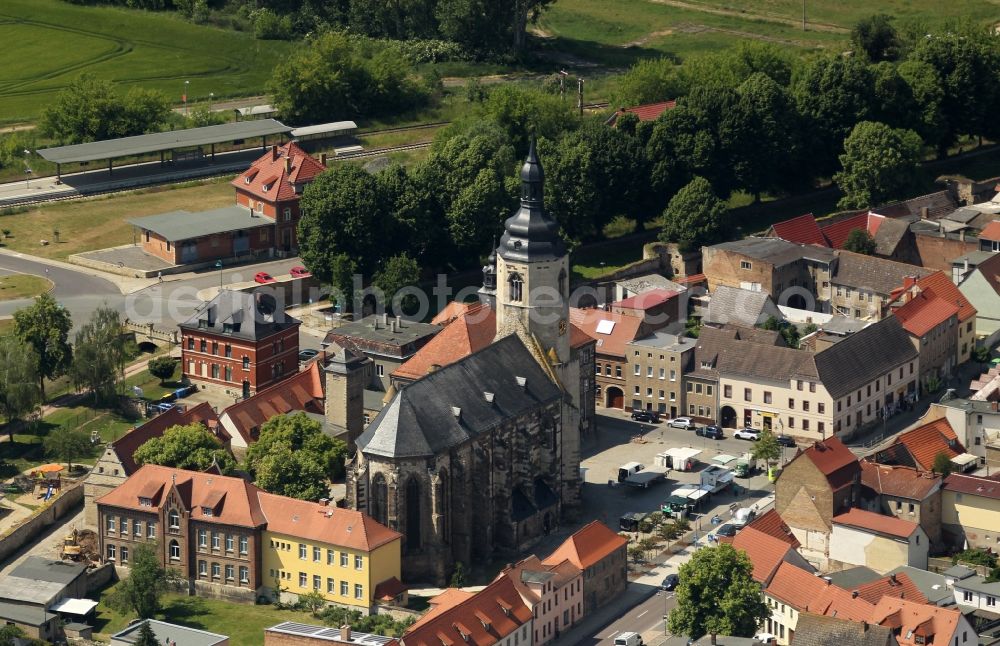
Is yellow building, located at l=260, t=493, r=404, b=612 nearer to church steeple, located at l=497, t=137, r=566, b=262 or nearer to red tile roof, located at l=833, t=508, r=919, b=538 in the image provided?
church steeple, located at l=497, t=137, r=566, b=262

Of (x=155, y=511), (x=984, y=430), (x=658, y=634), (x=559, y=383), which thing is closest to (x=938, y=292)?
(x=984, y=430)

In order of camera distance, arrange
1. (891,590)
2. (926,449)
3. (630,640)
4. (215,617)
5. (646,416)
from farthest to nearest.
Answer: (646,416), (926,449), (215,617), (891,590), (630,640)

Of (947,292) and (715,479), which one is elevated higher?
(947,292)

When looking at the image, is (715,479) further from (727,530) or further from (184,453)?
(184,453)

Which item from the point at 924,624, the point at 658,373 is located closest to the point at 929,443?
the point at 658,373

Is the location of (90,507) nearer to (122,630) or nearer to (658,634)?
(122,630)

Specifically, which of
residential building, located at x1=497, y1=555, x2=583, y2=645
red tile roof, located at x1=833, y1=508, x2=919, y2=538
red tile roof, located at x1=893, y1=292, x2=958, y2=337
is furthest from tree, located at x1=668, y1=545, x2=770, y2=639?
red tile roof, located at x1=893, y1=292, x2=958, y2=337
